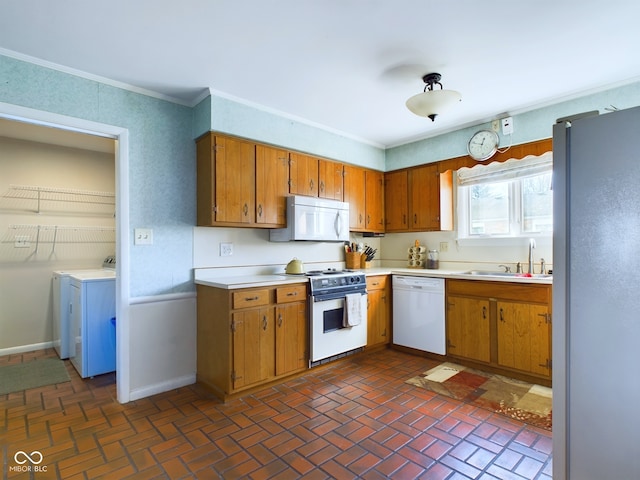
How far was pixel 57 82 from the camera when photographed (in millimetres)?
2457

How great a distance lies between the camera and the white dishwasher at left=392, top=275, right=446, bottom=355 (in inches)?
140

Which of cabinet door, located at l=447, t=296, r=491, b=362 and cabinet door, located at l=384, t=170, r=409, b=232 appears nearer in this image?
cabinet door, located at l=447, t=296, r=491, b=362

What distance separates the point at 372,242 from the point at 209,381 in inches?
107

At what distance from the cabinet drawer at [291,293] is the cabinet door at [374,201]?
4.94ft

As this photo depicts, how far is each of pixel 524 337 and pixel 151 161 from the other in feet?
11.4

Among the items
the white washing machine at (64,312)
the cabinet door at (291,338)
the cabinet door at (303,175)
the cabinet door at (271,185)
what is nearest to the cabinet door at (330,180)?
the cabinet door at (303,175)

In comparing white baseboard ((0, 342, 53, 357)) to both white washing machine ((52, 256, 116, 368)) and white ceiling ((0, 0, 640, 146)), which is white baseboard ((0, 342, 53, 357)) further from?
white ceiling ((0, 0, 640, 146))

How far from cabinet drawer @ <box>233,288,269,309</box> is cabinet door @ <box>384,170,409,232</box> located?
2169 mm

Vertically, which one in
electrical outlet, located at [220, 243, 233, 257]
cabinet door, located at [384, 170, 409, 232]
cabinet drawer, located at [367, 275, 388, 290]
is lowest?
cabinet drawer, located at [367, 275, 388, 290]

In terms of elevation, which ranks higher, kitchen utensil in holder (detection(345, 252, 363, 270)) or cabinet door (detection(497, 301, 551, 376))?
kitchen utensil in holder (detection(345, 252, 363, 270))

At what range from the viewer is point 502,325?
3137 mm

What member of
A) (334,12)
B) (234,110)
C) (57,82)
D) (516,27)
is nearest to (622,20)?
(516,27)

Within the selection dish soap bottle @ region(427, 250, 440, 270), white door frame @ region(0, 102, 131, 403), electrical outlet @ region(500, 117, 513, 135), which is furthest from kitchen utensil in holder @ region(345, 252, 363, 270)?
white door frame @ region(0, 102, 131, 403)

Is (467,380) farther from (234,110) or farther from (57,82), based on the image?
(57,82)
